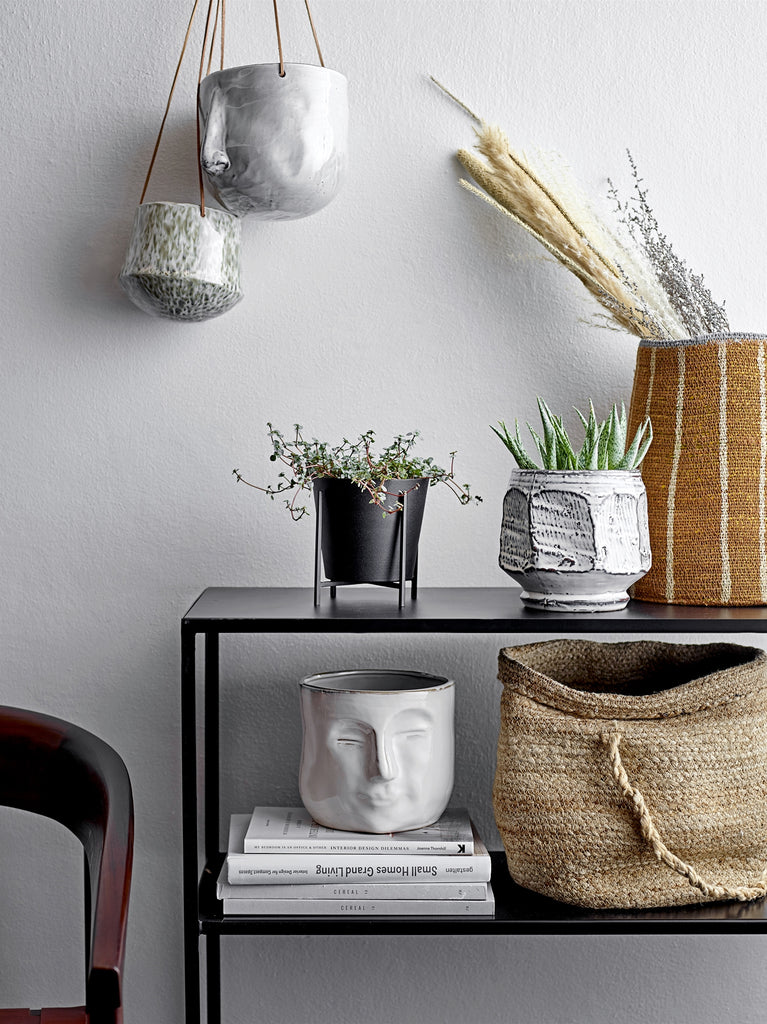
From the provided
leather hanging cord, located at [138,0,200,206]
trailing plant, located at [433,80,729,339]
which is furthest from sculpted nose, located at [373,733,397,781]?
leather hanging cord, located at [138,0,200,206]

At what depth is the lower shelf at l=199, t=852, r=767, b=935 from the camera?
0.97 meters

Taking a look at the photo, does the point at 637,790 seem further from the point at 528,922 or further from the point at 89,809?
the point at 89,809

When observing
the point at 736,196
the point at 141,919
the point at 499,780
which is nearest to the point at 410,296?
the point at 736,196

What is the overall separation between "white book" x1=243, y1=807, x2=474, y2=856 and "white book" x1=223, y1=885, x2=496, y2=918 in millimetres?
48

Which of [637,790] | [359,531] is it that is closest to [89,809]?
[359,531]

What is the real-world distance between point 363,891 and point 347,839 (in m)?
0.06

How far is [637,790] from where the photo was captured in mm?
983

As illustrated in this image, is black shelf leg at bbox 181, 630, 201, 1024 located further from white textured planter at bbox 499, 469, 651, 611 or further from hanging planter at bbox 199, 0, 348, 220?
hanging planter at bbox 199, 0, 348, 220

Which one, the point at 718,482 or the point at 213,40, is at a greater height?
the point at 213,40

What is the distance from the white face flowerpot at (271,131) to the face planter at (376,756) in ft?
1.86

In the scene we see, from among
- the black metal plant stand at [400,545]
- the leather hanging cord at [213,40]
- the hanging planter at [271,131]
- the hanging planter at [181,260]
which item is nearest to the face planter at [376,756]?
the black metal plant stand at [400,545]

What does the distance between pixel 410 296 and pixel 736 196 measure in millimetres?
433

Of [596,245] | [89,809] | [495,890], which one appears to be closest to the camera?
[89,809]

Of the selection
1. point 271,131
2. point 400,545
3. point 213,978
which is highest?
point 271,131
